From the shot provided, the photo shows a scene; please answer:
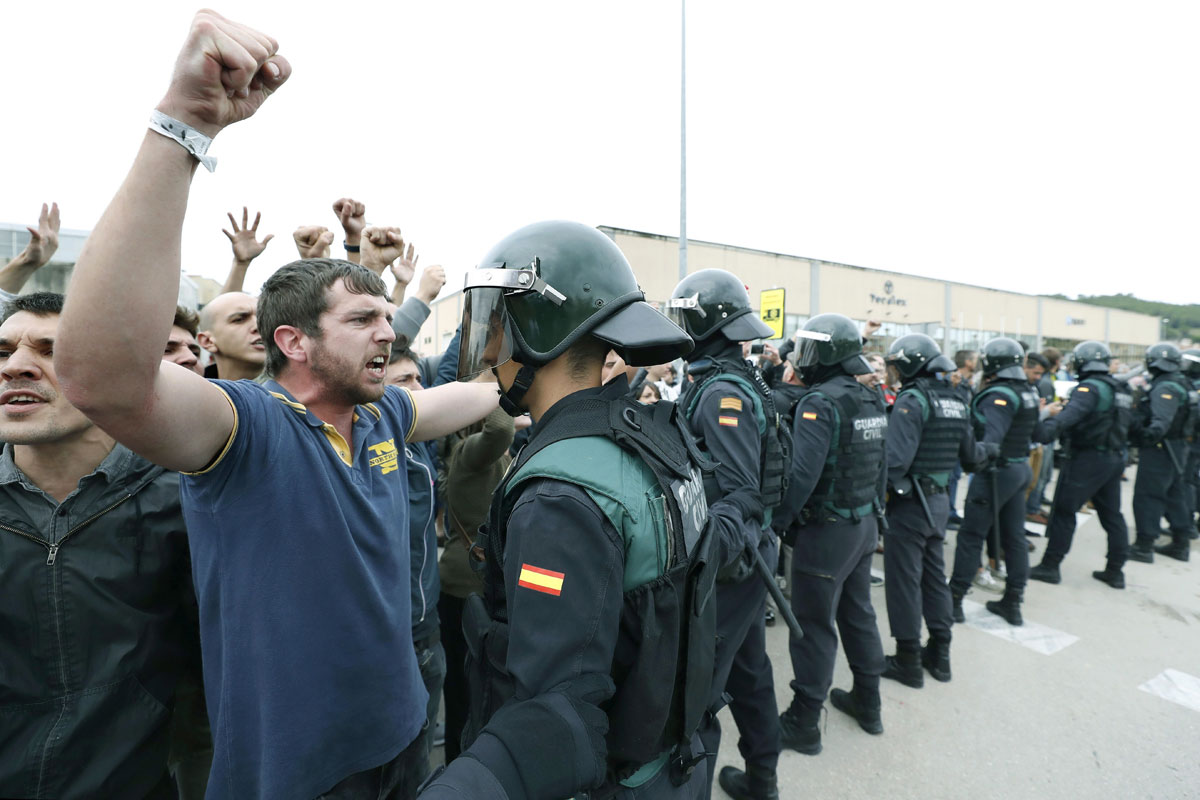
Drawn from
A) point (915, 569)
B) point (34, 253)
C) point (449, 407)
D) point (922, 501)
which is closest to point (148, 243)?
point (449, 407)

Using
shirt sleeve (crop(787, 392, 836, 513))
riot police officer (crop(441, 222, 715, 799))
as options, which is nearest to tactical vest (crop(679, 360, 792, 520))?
shirt sleeve (crop(787, 392, 836, 513))

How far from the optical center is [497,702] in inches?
52.7

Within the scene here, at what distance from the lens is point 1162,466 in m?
6.96

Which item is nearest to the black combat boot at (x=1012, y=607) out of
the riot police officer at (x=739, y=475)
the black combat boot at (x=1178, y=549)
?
the riot police officer at (x=739, y=475)

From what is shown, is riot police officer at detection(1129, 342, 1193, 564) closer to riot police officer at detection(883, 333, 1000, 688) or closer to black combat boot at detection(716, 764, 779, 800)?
riot police officer at detection(883, 333, 1000, 688)

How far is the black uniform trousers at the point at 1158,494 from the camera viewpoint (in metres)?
6.93

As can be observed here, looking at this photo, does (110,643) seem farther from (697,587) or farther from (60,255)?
(60,255)

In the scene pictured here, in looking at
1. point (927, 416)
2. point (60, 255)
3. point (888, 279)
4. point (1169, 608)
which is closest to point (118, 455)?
point (927, 416)

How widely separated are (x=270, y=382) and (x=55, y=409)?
1.71 feet

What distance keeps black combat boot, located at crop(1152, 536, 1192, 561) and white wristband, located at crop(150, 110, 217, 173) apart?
392 inches

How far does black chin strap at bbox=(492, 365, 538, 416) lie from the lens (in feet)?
5.17

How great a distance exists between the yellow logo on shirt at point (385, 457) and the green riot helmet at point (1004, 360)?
5.82m

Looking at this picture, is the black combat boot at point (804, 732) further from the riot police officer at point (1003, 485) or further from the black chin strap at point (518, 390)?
the black chin strap at point (518, 390)

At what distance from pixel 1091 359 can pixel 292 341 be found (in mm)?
8584
